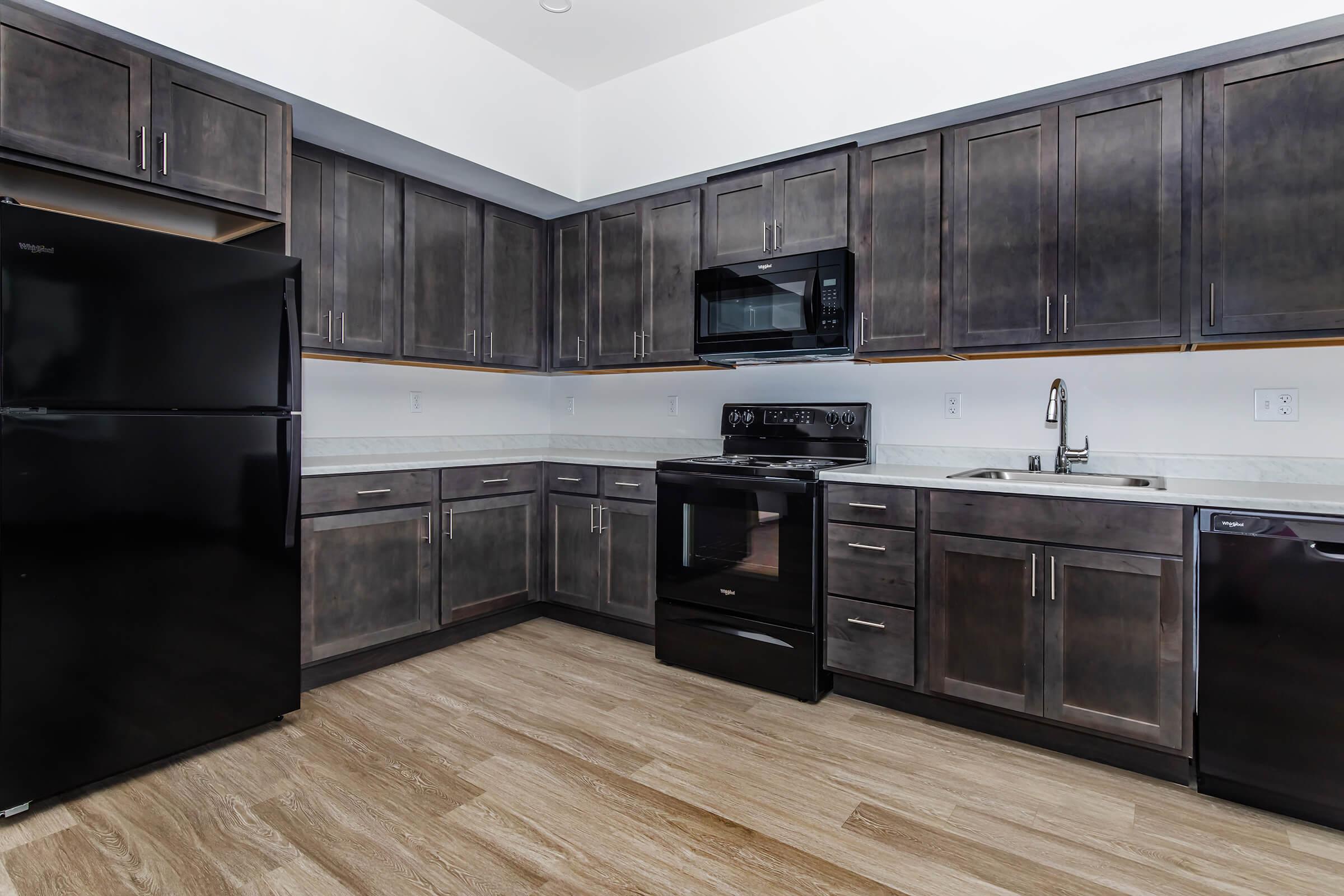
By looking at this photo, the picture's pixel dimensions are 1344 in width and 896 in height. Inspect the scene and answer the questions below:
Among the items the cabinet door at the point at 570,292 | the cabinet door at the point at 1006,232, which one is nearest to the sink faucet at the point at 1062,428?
the cabinet door at the point at 1006,232

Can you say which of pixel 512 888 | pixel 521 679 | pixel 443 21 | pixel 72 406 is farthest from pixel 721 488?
pixel 443 21

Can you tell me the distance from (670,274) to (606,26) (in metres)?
1.16

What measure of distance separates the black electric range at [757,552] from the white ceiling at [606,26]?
5.90 feet

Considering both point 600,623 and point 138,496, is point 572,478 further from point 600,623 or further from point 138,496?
point 138,496

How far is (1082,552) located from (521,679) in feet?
7.30

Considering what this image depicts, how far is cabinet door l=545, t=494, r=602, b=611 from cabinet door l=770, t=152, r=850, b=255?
1.62 m

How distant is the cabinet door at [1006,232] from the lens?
2.49 meters

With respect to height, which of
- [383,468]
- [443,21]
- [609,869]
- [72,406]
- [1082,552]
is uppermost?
[443,21]

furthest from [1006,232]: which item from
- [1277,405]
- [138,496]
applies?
[138,496]

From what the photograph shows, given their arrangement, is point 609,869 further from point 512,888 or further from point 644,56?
point 644,56

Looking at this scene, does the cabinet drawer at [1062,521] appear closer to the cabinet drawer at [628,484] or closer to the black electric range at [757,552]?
the black electric range at [757,552]

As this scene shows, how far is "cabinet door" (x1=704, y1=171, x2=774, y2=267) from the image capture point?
10.4 ft

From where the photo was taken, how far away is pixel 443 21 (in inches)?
121

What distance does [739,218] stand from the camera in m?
3.25
